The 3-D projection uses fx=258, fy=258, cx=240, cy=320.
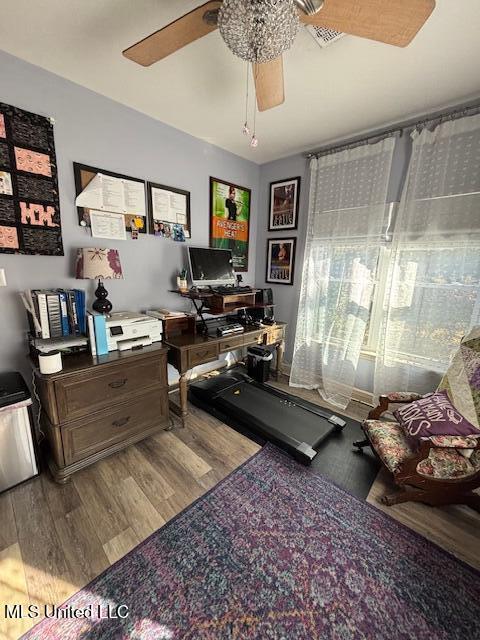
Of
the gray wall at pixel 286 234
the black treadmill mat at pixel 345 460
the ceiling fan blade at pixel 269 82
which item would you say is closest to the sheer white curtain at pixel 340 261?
the gray wall at pixel 286 234

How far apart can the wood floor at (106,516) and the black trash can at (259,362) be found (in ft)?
3.35

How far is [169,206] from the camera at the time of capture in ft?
7.72

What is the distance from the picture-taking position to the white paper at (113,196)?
189cm

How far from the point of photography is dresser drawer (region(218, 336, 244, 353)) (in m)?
2.33

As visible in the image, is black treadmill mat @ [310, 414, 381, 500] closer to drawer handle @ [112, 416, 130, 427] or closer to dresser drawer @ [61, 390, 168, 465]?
dresser drawer @ [61, 390, 168, 465]

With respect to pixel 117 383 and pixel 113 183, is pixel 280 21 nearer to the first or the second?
pixel 113 183

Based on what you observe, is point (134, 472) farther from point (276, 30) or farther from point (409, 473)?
point (276, 30)

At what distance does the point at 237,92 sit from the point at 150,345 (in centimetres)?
189

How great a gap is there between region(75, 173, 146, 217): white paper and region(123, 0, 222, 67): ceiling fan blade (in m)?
0.93

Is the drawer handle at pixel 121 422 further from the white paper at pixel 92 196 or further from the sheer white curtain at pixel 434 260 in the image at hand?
the sheer white curtain at pixel 434 260

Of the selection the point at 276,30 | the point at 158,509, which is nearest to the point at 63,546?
the point at 158,509

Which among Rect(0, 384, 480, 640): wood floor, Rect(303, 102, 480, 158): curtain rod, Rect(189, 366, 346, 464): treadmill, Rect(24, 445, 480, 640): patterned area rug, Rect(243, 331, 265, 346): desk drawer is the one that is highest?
Rect(303, 102, 480, 158): curtain rod

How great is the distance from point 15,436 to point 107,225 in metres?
1.52

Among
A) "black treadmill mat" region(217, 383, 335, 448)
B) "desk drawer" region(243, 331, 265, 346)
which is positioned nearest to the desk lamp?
"desk drawer" region(243, 331, 265, 346)
